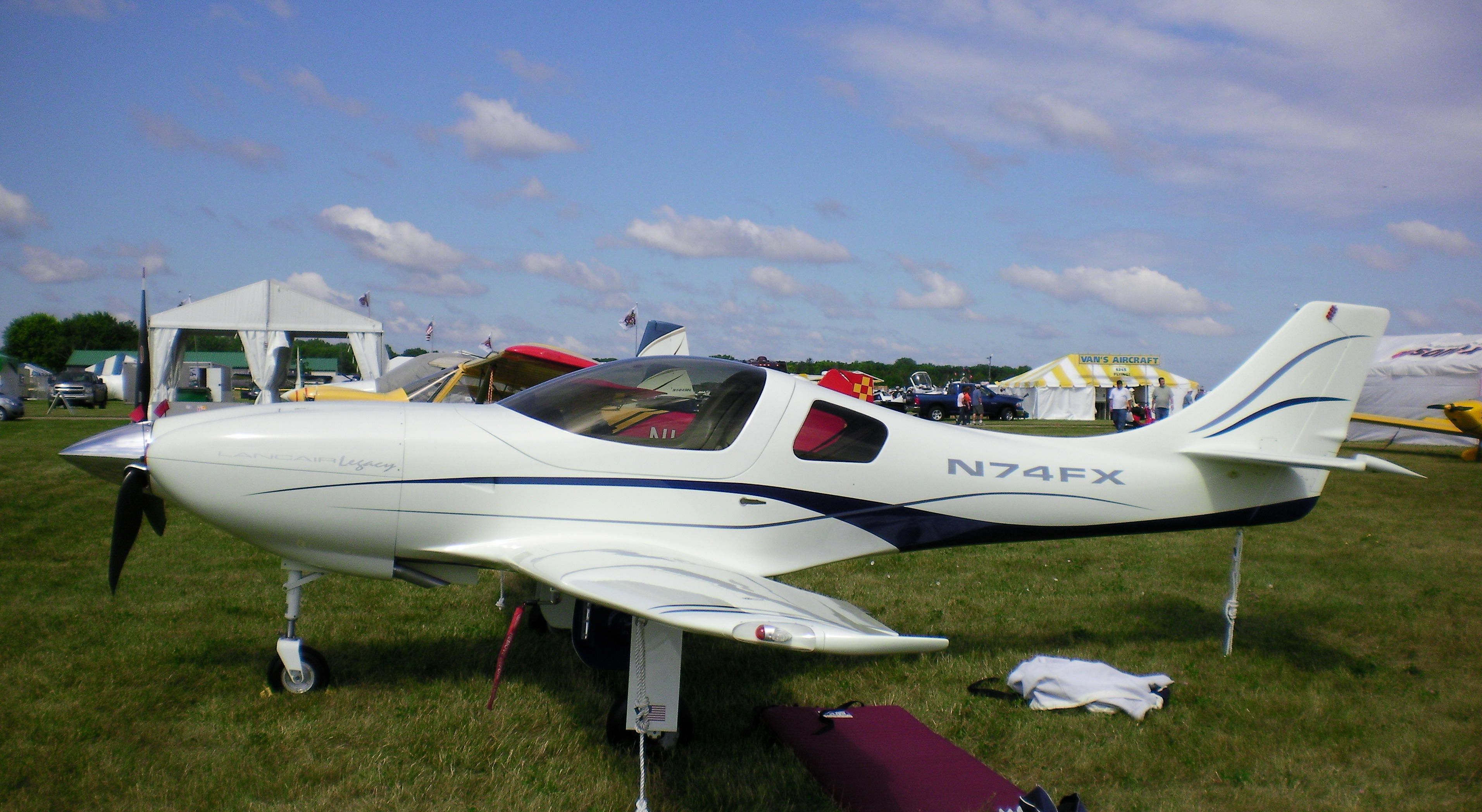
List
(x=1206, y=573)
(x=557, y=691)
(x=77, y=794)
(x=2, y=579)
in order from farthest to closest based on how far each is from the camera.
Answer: (x=1206, y=573) < (x=2, y=579) < (x=557, y=691) < (x=77, y=794)

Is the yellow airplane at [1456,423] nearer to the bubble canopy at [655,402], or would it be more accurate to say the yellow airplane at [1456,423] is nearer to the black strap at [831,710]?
the black strap at [831,710]

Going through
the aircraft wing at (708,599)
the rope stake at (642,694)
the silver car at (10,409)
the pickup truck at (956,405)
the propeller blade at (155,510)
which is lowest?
the silver car at (10,409)

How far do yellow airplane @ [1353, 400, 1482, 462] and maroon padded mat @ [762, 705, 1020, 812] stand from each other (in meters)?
18.3

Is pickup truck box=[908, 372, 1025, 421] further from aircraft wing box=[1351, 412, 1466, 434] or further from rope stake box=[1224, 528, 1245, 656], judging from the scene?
rope stake box=[1224, 528, 1245, 656]

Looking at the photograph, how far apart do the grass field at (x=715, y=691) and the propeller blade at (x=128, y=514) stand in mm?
790

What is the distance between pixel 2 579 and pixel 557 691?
511 cm

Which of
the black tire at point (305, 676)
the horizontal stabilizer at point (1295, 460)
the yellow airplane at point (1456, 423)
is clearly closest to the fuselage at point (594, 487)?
the horizontal stabilizer at point (1295, 460)

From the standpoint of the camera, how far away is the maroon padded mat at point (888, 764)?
355 centimetres

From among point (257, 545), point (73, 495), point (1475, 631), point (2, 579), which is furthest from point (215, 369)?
point (1475, 631)

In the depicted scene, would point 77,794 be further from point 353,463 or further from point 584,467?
point 584,467

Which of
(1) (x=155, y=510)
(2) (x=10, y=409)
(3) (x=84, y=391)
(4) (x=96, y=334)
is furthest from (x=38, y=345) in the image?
(1) (x=155, y=510)

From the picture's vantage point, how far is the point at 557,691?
4.79 metres

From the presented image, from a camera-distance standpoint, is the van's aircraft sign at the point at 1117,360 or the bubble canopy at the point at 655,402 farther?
the van's aircraft sign at the point at 1117,360

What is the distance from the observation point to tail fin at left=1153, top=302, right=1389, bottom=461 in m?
5.39
